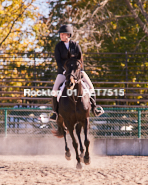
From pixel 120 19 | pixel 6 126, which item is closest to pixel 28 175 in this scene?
pixel 6 126

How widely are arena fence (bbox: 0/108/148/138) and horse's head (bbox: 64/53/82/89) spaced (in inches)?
193

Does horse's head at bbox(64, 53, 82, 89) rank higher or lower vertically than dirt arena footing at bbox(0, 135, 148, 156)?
higher

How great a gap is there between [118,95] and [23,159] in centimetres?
726

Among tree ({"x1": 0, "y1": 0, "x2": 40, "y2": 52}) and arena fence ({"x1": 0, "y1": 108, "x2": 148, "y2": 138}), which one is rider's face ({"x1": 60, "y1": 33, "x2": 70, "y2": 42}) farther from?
tree ({"x1": 0, "y1": 0, "x2": 40, "y2": 52})

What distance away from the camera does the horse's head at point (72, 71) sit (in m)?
6.71

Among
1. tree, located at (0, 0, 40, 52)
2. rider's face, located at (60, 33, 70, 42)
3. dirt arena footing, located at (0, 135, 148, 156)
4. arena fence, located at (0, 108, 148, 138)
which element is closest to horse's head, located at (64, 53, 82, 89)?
rider's face, located at (60, 33, 70, 42)

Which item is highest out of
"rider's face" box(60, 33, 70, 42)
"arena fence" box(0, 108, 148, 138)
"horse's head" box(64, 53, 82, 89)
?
"rider's face" box(60, 33, 70, 42)

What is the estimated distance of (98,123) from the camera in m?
11.9

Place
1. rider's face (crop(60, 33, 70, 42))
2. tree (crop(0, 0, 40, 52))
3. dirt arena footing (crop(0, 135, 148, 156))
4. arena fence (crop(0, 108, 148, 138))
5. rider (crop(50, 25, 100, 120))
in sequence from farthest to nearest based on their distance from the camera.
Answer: tree (crop(0, 0, 40, 52))
arena fence (crop(0, 108, 148, 138))
dirt arena footing (crop(0, 135, 148, 156))
rider's face (crop(60, 33, 70, 42))
rider (crop(50, 25, 100, 120))

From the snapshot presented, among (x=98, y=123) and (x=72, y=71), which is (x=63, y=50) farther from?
(x=98, y=123)

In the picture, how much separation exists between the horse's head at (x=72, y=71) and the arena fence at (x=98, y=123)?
490 cm

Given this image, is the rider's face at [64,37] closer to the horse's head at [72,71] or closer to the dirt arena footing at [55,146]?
the horse's head at [72,71]

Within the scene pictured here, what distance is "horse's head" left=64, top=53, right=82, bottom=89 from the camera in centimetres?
671

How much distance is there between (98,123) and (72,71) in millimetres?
5349
